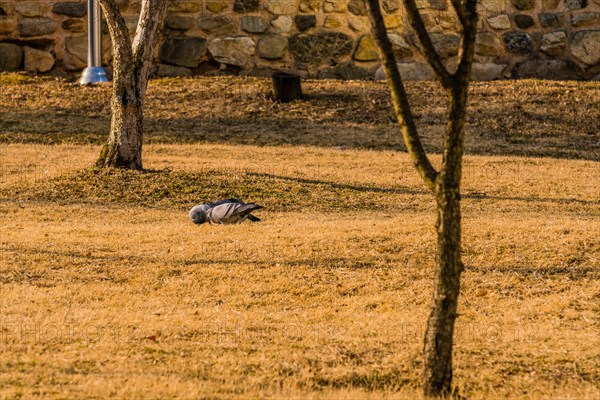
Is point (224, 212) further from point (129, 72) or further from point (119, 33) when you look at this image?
point (119, 33)

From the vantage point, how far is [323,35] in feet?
51.0

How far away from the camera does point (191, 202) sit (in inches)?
391

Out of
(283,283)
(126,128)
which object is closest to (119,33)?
(126,128)

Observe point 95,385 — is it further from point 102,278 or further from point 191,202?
point 191,202

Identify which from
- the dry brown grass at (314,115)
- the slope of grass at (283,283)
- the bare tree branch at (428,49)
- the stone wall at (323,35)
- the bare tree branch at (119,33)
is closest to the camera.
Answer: the bare tree branch at (428,49)

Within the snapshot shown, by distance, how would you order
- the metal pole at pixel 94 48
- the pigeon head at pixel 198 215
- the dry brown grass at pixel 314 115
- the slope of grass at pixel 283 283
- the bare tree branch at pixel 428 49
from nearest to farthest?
1. the bare tree branch at pixel 428 49
2. the slope of grass at pixel 283 283
3. the pigeon head at pixel 198 215
4. the dry brown grass at pixel 314 115
5. the metal pole at pixel 94 48

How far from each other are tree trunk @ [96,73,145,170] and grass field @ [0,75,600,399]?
0.19 m

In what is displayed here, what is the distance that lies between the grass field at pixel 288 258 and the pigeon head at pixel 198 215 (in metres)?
0.09

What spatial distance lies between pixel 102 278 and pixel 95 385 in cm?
222

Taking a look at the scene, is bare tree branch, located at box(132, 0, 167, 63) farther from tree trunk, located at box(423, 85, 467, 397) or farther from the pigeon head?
tree trunk, located at box(423, 85, 467, 397)

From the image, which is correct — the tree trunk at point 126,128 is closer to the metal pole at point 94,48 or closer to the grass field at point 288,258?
the grass field at point 288,258

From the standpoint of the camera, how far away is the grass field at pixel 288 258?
5.52m

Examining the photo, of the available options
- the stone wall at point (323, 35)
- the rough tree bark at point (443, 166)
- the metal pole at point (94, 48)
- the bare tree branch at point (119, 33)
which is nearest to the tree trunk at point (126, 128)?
the bare tree branch at point (119, 33)

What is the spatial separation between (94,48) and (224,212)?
6.95 meters
